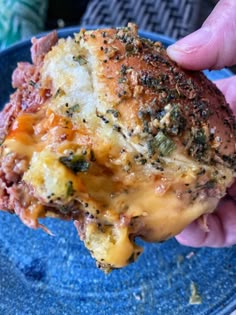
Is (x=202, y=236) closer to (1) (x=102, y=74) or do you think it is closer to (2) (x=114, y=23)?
(1) (x=102, y=74)

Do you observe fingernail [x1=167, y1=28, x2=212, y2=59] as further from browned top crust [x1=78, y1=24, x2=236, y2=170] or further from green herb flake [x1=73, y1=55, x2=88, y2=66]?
green herb flake [x1=73, y1=55, x2=88, y2=66]

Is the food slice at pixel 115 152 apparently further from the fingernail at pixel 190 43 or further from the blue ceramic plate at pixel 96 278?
the blue ceramic plate at pixel 96 278

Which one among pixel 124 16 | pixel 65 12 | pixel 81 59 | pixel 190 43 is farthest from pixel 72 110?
pixel 65 12

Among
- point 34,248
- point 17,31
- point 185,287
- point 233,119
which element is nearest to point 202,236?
point 185,287

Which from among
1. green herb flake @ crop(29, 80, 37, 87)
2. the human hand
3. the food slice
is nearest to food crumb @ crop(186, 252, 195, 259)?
the human hand

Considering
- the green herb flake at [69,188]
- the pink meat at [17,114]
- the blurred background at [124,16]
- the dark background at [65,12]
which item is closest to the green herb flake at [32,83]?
the pink meat at [17,114]

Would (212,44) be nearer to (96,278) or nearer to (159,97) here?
(159,97)

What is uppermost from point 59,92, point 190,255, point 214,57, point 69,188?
point 59,92
